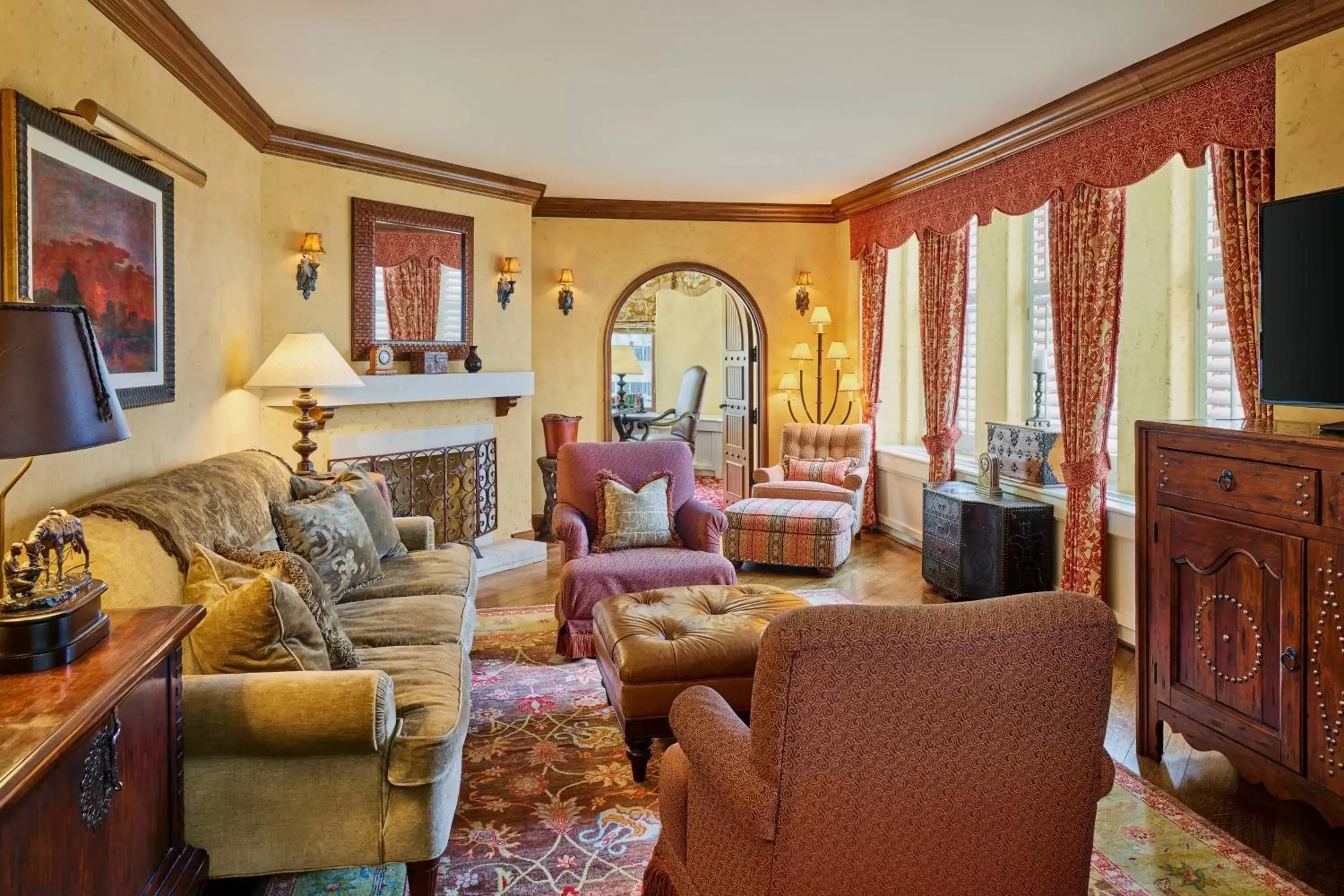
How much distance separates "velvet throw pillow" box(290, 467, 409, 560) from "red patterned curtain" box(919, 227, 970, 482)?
3.65 m

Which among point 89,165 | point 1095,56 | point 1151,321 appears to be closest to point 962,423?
point 1151,321

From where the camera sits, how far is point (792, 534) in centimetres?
575

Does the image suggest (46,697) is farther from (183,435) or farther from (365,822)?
(183,435)

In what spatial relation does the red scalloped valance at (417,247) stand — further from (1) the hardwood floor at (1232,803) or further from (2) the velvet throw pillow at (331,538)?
(1) the hardwood floor at (1232,803)

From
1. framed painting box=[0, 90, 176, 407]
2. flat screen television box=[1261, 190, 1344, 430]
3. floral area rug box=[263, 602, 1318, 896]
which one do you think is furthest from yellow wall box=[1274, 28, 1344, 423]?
framed painting box=[0, 90, 176, 407]

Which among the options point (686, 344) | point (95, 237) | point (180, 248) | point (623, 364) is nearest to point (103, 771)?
point (95, 237)

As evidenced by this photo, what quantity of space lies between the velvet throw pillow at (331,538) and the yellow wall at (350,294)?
1.84 metres

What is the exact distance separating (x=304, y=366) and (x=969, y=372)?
14.1ft

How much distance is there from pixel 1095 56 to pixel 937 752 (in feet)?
11.0

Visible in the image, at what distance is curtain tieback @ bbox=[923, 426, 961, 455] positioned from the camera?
6023 mm

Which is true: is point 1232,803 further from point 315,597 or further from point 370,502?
point 370,502

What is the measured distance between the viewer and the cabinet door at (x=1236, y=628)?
259 centimetres

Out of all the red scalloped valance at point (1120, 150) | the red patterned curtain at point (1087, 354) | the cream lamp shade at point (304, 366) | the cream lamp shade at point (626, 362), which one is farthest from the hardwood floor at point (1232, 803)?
the cream lamp shade at point (626, 362)

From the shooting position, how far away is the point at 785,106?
4.55 metres
